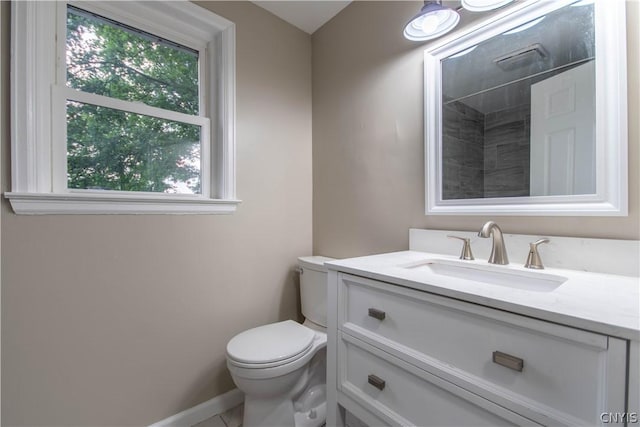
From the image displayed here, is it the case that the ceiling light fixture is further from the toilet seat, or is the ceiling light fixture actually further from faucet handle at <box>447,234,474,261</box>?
the toilet seat

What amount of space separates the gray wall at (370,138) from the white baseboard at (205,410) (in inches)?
38.7

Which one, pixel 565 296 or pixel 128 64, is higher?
pixel 128 64

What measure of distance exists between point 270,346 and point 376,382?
0.56 metres

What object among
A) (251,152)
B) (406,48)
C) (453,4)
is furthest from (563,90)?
(251,152)

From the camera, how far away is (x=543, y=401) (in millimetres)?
557

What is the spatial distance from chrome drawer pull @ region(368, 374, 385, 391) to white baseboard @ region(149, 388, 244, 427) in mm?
1029

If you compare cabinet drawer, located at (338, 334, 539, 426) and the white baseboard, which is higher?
cabinet drawer, located at (338, 334, 539, 426)

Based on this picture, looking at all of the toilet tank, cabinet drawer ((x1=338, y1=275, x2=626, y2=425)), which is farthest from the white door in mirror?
the toilet tank

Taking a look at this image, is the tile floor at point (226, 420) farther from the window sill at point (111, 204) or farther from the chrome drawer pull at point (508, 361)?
the chrome drawer pull at point (508, 361)

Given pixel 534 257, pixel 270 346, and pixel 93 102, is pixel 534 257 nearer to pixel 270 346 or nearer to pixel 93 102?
pixel 270 346

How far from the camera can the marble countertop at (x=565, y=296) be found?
0.49 m

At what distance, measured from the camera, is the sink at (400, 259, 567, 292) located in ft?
2.77

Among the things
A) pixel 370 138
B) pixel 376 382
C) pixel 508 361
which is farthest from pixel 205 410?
pixel 370 138

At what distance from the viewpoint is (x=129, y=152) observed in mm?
1322
